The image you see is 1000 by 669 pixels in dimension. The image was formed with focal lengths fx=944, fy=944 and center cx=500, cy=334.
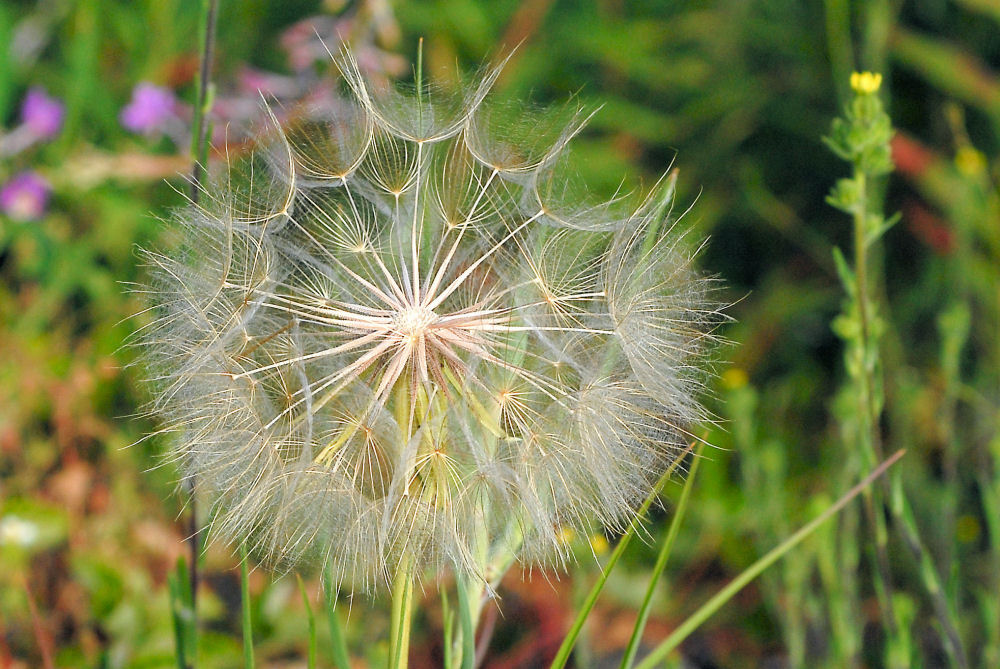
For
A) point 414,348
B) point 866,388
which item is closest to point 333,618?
point 414,348

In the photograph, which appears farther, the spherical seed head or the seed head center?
the seed head center

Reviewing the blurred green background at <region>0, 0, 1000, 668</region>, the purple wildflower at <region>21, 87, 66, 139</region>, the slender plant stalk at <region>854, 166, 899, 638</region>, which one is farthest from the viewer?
the purple wildflower at <region>21, 87, 66, 139</region>

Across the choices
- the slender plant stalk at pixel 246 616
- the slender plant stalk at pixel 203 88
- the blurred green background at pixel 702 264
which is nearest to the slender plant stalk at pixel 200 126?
the slender plant stalk at pixel 203 88

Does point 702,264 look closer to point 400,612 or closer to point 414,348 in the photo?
point 414,348

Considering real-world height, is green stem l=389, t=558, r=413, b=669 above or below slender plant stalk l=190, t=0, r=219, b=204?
below

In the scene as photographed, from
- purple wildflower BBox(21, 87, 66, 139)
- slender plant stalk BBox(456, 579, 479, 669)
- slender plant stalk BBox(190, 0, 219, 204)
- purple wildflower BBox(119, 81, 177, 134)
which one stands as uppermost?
purple wildflower BBox(21, 87, 66, 139)

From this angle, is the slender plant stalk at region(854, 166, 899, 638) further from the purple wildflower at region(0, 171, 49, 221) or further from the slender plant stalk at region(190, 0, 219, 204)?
the purple wildflower at region(0, 171, 49, 221)

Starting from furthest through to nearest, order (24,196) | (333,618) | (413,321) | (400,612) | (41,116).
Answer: (41,116) < (24,196) < (413,321) < (333,618) < (400,612)

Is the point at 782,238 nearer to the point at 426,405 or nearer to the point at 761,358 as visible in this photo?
the point at 761,358

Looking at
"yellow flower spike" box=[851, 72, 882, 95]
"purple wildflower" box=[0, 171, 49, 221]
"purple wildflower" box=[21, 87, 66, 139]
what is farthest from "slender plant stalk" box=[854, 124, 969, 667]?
"purple wildflower" box=[21, 87, 66, 139]
